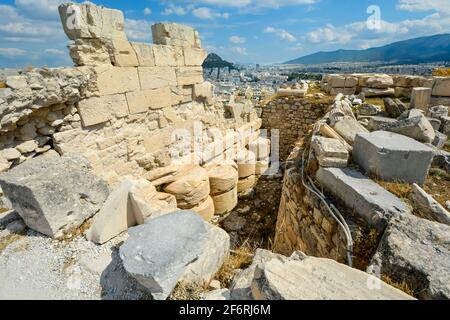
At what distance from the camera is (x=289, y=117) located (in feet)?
36.3

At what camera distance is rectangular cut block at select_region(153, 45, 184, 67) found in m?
4.92

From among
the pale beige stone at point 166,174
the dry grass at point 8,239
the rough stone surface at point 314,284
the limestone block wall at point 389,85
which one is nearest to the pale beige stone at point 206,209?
the pale beige stone at point 166,174

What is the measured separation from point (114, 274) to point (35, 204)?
3.33 feet

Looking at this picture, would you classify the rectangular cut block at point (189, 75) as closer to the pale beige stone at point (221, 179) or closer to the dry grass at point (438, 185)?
the pale beige stone at point (221, 179)

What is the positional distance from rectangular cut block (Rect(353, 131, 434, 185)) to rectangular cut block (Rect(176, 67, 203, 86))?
4147mm

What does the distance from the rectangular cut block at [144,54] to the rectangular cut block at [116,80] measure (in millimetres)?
269

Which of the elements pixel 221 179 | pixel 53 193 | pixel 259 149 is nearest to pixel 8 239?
→ pixel 53 193

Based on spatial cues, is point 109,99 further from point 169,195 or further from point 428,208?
point 428,208

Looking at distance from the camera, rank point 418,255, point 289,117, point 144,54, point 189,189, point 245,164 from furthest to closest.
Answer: point 289,117 → point 245,164 → point 189,189 → point 144,54 → point 418,255

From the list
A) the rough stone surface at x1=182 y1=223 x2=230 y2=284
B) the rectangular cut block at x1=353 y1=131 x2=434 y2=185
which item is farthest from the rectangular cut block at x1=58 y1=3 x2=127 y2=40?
the rectangular cut block at x1=353 y1=131 x2=434 y2=185

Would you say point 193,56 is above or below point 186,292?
above

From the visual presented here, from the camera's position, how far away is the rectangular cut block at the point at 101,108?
395 centimetres

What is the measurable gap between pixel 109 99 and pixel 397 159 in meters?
4.45
